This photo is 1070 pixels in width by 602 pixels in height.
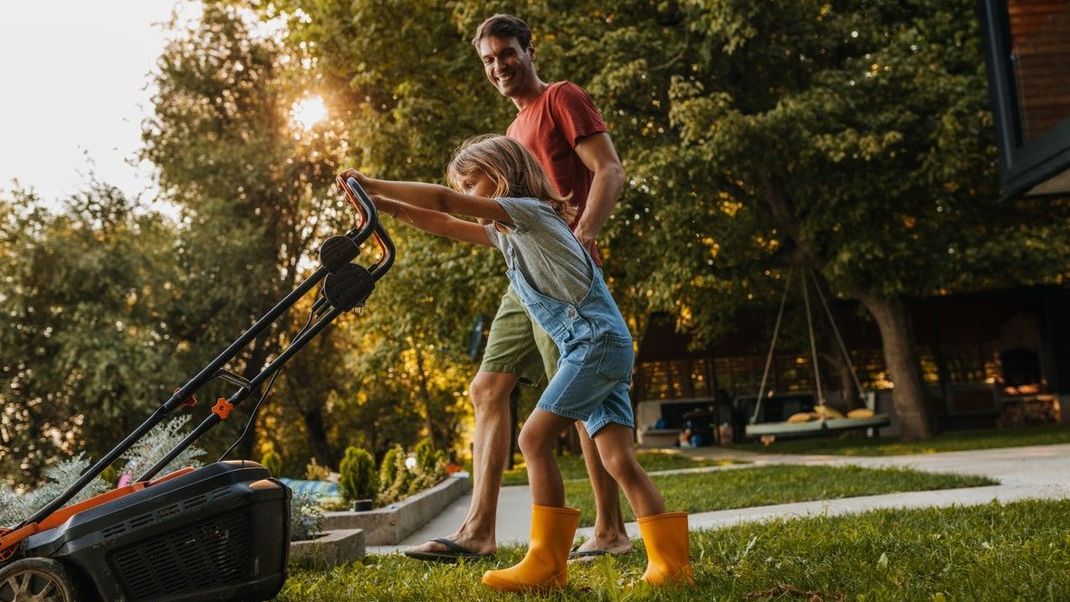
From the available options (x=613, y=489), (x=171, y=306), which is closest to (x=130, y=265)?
(x=171, y=306)

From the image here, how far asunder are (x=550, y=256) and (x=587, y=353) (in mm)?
314

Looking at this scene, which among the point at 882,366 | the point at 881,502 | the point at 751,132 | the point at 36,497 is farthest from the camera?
the point at 882,366

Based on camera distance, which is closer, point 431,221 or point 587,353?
point 587,353

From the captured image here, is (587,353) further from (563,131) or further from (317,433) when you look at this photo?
(317,433)

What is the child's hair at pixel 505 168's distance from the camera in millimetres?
3463

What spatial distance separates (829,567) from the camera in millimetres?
3605

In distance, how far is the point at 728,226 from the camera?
17188mm

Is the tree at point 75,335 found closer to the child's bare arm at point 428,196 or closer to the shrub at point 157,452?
the shrub at point 157,452

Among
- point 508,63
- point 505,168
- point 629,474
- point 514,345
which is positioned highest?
point 508,63

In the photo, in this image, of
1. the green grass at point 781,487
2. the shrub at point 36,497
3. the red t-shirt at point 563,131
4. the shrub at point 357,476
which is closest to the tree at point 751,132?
the green grass at point 781,487

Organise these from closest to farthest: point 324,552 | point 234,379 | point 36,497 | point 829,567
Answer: point 234,379 < point 829,567 < point 36,497 < point 324,552

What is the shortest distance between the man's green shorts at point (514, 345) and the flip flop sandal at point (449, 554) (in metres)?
0.66

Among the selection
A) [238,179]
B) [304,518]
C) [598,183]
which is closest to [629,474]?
[598,183]

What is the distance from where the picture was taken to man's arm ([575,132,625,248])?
13.2 ft
